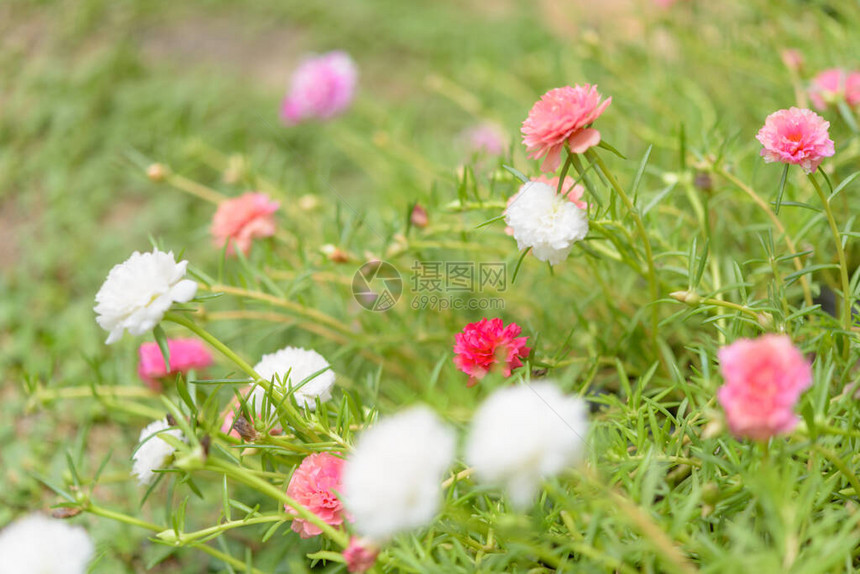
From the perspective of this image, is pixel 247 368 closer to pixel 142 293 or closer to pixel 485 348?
pixel 142 293

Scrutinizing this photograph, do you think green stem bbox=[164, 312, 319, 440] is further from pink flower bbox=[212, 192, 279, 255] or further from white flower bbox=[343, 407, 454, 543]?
pink flower bbox=[212, 192, 279, 255]

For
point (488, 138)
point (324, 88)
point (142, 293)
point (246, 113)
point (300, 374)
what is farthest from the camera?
point (246, 113)

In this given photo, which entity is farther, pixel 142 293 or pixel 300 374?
pixel 300 374

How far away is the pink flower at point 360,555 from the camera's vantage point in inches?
16.7

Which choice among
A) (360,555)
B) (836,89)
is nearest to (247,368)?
(360,555)

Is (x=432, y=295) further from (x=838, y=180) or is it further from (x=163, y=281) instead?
(x=838, y=180)

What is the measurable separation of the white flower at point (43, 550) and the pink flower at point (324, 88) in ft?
2.91

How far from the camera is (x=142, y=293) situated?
1.57ft

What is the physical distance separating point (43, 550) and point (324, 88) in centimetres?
92

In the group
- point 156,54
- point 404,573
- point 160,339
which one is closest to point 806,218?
point 404,573

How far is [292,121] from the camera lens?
1.24m

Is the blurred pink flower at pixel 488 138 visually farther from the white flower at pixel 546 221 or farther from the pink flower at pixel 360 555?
the pink flower at pixel 360 555

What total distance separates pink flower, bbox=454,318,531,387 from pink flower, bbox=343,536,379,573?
183 mm

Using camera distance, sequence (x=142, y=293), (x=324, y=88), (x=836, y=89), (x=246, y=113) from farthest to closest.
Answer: (x=246, y=113), (x=324, y=88), (x=836, y=89), (x=142, y=293)
